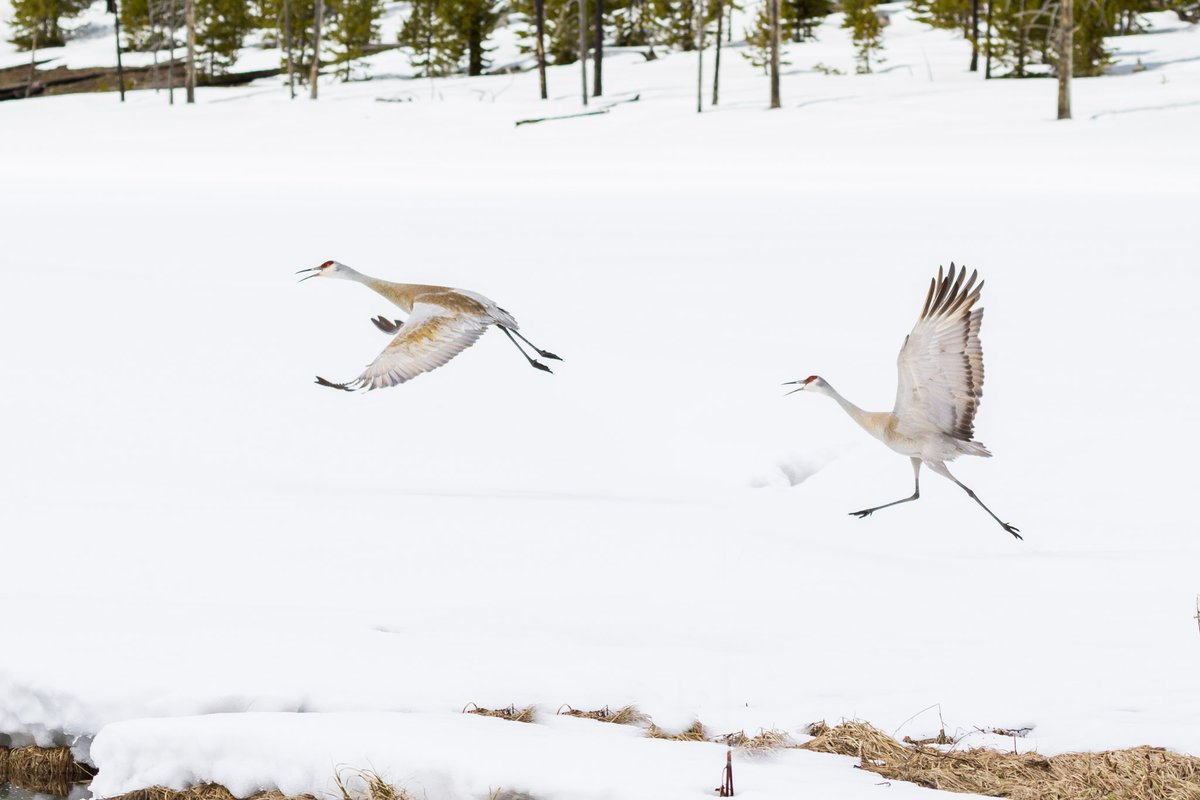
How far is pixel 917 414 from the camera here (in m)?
5.96

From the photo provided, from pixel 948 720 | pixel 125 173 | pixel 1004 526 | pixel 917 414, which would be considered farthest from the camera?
pixel 125 173

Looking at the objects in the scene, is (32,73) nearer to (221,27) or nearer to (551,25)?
(221,27)

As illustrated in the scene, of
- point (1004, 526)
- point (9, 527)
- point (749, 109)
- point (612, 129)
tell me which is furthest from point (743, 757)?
point (749, 109)

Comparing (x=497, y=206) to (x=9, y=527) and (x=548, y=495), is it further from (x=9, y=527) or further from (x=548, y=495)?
(x=9, y=527)

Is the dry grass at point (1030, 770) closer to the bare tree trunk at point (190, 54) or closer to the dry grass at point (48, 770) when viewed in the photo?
the dry grass at point (48, 770)

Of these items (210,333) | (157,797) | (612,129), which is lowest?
(157,797)

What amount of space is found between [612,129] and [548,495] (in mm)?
21330

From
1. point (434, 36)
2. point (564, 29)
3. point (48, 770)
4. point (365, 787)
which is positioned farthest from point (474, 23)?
point (365, 787)

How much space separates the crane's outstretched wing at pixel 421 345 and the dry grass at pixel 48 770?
2.10 m

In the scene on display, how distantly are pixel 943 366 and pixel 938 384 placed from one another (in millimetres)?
111

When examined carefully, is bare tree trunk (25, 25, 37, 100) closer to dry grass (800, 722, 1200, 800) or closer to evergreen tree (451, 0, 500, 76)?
evergreen tree (451, 0, 500, 76)

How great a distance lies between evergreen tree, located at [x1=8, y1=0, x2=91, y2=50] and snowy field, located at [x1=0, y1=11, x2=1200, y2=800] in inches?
1698

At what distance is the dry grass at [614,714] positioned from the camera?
477 cm

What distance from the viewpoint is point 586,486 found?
26.0 ft
